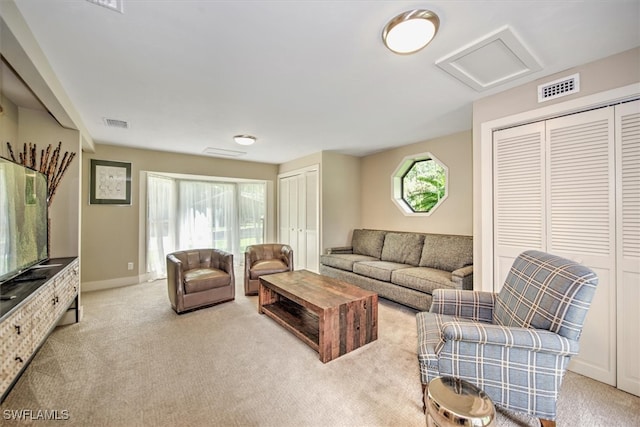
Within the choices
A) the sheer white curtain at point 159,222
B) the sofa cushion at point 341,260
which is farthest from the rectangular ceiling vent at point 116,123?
the sofa cushion at point 341,260

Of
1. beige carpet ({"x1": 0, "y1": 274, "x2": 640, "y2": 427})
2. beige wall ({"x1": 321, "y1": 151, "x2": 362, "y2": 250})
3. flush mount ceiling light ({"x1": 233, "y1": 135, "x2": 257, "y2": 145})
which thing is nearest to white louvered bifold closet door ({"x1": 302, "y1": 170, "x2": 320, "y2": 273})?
beige wall ({"x1": 321, "y1": 151, "x2": 362, "y2": 250})

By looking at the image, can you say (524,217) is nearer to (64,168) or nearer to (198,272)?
(198,272)

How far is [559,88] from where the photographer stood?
1.98 meters

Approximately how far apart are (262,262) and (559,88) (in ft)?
12.4

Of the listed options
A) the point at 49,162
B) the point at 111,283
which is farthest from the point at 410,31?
the point at 111,283

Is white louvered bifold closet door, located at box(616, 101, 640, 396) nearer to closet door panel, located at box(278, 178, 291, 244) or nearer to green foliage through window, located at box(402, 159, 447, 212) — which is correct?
green foliage through window, located at box(402, 159, 447, 212)

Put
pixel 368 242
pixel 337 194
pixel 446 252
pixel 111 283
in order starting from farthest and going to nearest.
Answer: pixel 337 194, pixel 368 242, pixel 111 283, pixel 446 252

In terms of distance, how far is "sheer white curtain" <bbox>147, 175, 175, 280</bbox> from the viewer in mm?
4477

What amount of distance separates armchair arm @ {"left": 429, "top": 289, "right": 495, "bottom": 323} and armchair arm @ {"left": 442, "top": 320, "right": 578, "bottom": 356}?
0.51 metres

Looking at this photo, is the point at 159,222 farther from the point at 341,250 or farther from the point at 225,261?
the point at 341,250

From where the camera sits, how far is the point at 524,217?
7.15ft

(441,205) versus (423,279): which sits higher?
(441,205)

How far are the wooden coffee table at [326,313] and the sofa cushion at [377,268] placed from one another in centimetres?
92

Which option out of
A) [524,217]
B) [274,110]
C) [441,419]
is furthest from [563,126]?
[274,110]
